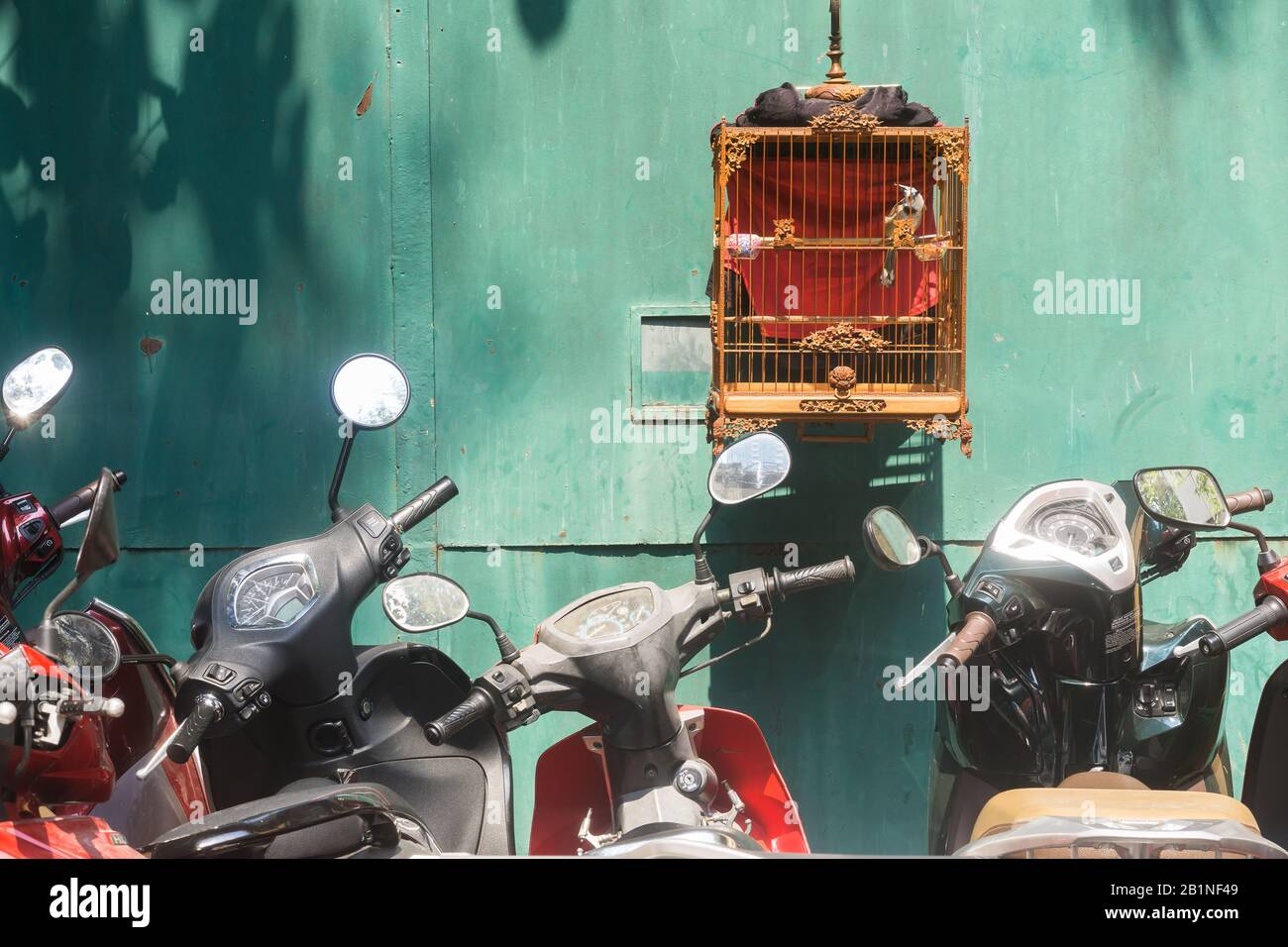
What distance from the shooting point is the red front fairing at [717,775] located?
10.3ft

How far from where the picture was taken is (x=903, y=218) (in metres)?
3.80

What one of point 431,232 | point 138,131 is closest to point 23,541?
point 431,232

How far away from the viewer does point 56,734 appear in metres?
2.38

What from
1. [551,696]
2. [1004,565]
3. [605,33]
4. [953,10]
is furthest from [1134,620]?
[605,33]

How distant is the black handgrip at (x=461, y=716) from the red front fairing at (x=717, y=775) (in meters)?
0.41

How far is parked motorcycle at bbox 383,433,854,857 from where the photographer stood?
9.52ft

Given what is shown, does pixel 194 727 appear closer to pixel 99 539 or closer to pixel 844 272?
pixel 99 539

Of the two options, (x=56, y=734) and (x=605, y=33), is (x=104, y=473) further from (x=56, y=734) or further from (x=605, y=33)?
(x=605, y=33)

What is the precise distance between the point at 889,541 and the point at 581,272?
5.71 feet

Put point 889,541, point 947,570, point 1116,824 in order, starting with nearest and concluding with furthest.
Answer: point 1116,824 → point 889,541 → point 947,570

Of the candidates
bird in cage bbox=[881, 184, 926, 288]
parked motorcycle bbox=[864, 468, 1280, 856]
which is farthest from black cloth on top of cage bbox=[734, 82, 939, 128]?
parked motorcycle bbox=[864, 468, 1280, 856]

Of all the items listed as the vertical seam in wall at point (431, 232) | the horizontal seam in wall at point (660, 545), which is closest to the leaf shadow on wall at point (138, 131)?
the vertical seam in wall at point (431, 232)

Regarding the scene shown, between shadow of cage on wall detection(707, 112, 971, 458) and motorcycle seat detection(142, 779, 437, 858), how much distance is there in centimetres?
174

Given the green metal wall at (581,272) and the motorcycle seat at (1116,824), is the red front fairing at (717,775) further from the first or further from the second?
the green metal wall at (581,272)
